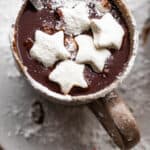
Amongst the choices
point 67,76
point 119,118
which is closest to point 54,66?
point 67,76

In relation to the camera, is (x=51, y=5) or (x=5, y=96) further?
(x=5, y=96)

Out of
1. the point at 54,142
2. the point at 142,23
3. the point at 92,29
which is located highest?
the point at 92,29

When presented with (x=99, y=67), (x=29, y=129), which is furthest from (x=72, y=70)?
(x=29, y=129)

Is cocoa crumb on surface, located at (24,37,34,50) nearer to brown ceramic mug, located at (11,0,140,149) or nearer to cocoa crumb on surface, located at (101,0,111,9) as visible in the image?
brown ceramic mug, located at (11,0,140,149)

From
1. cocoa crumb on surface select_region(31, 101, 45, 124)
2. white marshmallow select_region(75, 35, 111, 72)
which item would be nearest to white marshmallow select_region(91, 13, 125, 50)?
white marshmallow select_region(75, 35, 111, 72)

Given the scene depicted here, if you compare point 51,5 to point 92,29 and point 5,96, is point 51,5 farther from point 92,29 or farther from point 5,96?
point 5,96

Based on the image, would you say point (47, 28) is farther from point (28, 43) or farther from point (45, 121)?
point (45, 121)

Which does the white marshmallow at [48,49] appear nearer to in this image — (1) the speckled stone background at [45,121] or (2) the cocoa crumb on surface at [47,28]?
(2) the cocoa crumb on surface at [47,28]
